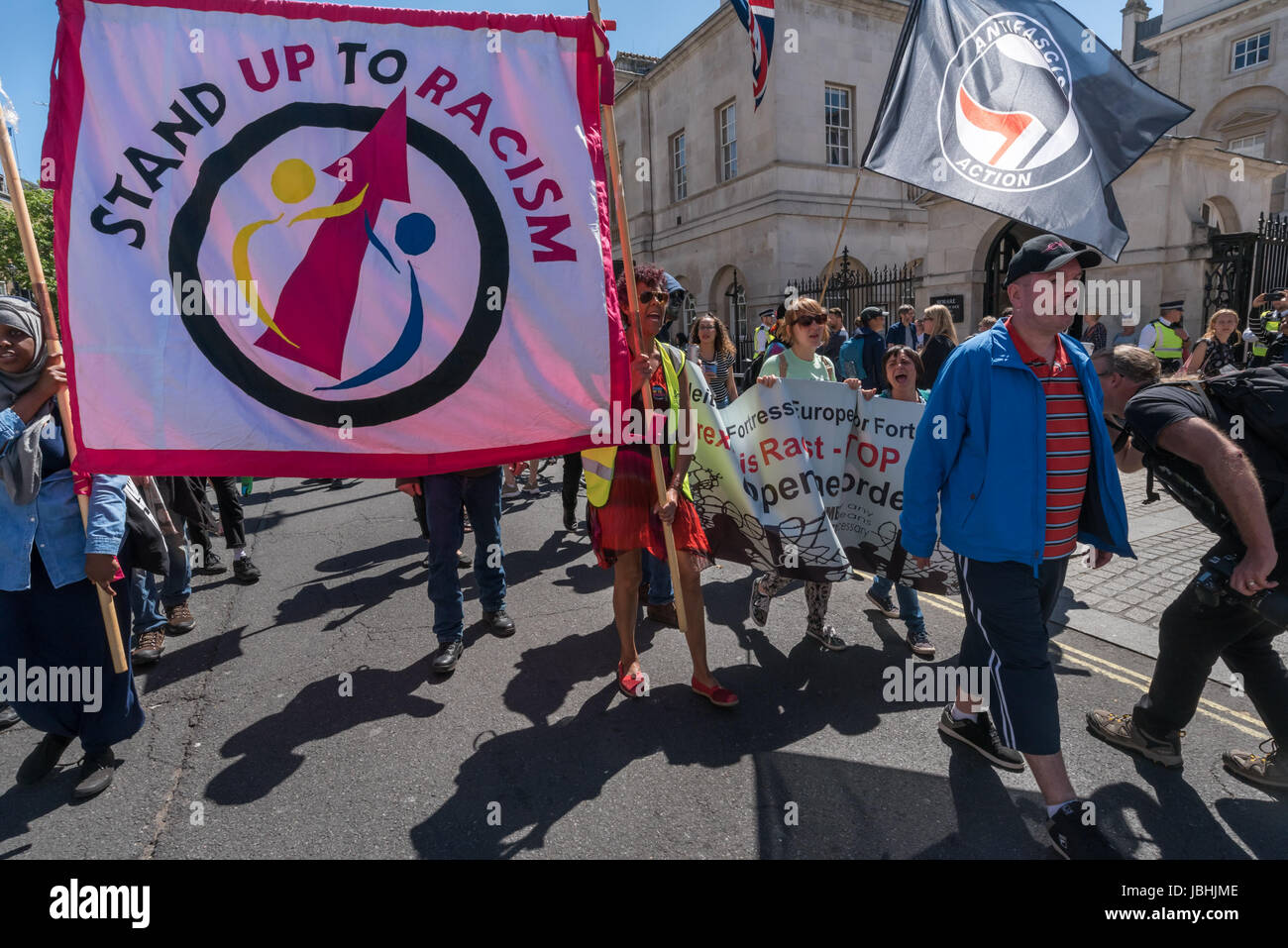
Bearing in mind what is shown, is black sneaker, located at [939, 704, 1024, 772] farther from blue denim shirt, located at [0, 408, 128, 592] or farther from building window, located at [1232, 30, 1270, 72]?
building window, located at [1232, 30, 1270, 72]

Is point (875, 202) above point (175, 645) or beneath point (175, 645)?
above

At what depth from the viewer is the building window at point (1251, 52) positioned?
2677cm

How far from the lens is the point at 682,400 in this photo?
354 centimetres

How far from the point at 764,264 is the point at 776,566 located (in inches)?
689

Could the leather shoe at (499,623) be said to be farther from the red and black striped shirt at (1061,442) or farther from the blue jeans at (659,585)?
the red and black striped shirt at (1061,442)

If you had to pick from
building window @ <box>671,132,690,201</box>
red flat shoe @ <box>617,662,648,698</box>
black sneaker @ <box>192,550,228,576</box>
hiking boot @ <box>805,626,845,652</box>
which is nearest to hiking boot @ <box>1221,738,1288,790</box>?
hiking boot @ <box>805,626,845,652</box>

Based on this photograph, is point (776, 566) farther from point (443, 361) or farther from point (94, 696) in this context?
point (94, 696)

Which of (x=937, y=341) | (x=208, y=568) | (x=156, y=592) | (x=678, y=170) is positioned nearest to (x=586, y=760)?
(x=156, y=592)

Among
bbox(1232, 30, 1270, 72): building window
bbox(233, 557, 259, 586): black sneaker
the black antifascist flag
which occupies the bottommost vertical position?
bbox(233, 557, 259, 586): black sneaker

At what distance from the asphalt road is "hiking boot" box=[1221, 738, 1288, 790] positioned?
7 cm

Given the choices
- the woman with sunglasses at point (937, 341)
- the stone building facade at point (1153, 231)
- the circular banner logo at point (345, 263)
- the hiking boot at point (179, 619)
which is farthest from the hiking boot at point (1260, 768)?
the stone building facade at point (1153, 231)

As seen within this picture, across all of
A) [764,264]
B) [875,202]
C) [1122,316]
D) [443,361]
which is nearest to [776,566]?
[443,361]

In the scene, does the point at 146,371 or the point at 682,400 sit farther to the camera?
the point at 682,400

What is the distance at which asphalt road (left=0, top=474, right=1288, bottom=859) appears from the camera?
2.57m
